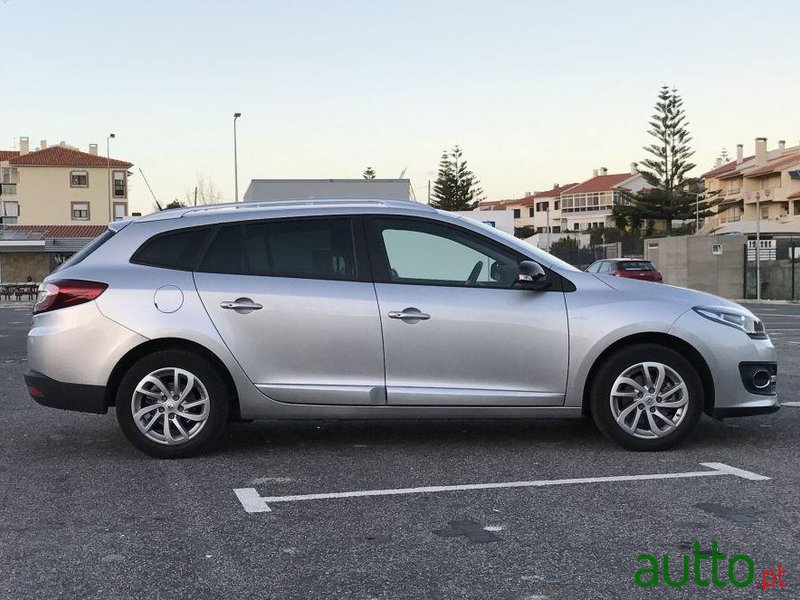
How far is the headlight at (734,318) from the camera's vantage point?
6.26 metres

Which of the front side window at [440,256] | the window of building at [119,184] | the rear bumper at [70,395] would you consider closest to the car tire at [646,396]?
the front side window at [440,256]

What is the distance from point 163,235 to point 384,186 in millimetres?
9763

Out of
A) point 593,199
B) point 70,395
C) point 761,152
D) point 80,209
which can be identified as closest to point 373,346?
point 70,395

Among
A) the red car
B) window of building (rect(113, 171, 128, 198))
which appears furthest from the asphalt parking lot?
window of building (rect(113, 171, 128, 198))

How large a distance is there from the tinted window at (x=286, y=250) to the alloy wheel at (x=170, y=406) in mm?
739

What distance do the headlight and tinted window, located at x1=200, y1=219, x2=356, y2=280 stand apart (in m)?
2.29

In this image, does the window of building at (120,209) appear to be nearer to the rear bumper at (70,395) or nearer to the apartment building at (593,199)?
the apartment building at (593,199)

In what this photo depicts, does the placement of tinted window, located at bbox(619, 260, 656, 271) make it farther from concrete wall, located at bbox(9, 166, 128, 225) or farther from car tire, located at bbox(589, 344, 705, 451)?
concrete wall, located at bbox(9, 166, 128, 225)

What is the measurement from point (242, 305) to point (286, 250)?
1.59ft

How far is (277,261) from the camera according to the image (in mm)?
6285

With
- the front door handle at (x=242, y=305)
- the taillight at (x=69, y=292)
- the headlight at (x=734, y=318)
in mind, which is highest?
the taillight at (x=69, y=292)

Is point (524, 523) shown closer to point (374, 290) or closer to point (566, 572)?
point (566, 572)

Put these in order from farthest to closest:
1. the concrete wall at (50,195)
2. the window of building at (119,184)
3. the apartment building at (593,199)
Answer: the apartment building at (593,199)
the window of building at (119,184)
the concrete wall at (50,195)

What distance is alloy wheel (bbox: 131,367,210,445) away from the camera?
19.9 feet
